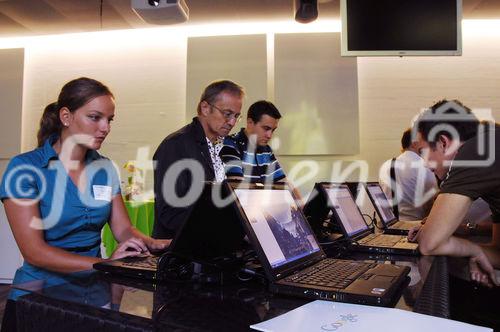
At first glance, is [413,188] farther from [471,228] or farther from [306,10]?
[306,10]

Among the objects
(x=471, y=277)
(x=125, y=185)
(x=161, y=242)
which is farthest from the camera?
(x=125, y=185)

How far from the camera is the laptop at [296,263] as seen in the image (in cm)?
77

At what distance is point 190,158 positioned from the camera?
5.69ft

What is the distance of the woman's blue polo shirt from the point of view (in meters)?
1.33

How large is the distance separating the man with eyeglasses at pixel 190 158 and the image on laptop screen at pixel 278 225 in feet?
1.02

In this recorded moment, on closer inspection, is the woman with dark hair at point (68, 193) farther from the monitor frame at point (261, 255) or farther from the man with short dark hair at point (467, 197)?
the man with short dark hair at point (467, 197)

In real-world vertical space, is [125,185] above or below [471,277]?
above

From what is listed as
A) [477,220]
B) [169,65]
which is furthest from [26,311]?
[169,65]

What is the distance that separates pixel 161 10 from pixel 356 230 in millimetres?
1816

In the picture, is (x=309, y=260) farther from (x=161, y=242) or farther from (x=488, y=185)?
(x=488, y=185)

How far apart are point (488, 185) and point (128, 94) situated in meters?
3.95

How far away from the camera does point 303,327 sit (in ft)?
1.97

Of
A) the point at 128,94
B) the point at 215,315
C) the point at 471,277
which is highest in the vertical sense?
the point at 128,94

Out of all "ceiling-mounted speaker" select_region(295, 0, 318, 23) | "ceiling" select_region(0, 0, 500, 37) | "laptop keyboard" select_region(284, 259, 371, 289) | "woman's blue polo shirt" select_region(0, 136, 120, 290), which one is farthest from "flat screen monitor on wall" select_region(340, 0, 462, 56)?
"laptop keyboard" select_region(284, 259, 371, 289)
